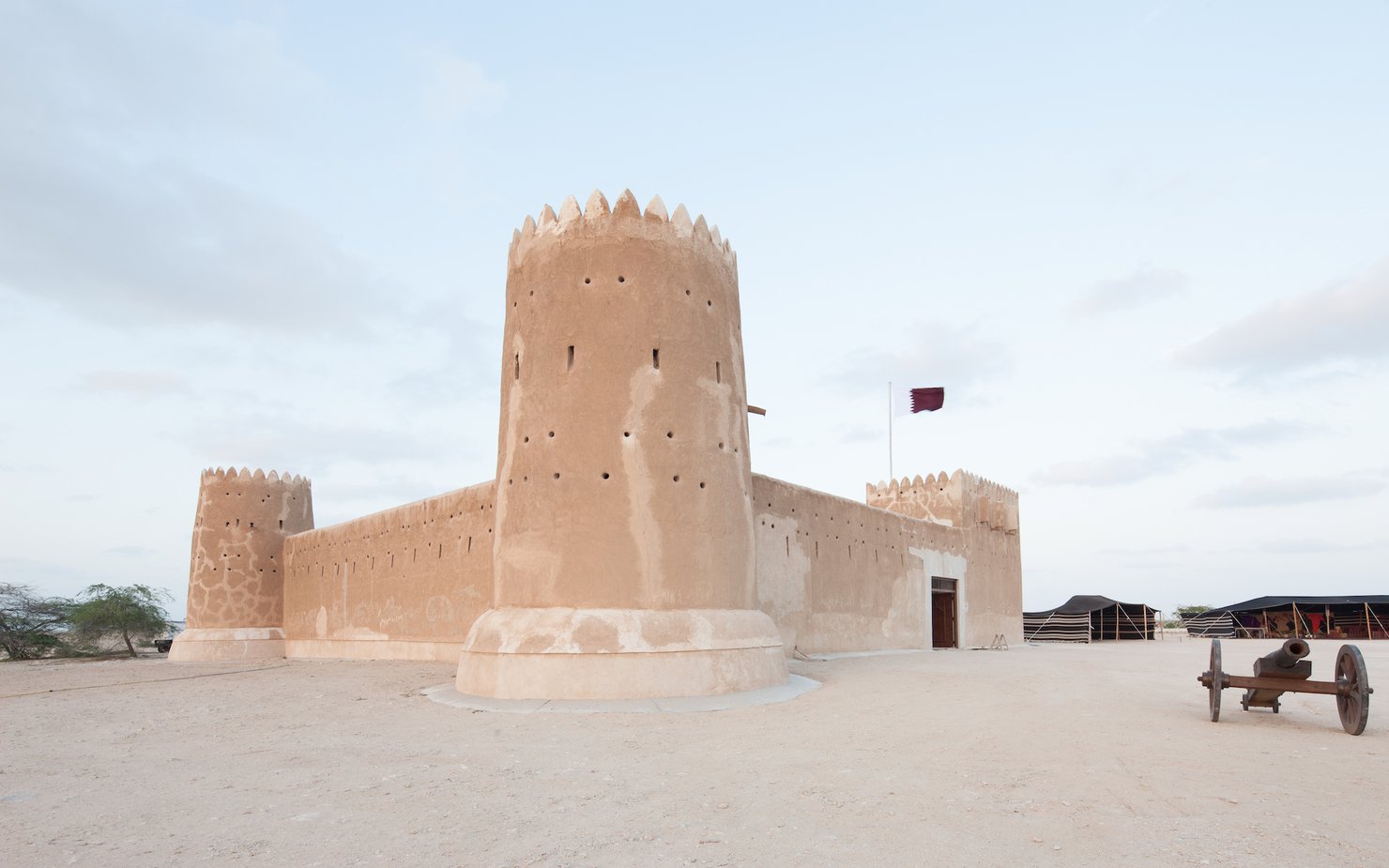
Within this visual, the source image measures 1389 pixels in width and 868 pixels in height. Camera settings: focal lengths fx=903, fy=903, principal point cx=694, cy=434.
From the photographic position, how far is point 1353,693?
731cm

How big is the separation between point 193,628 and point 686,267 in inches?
709

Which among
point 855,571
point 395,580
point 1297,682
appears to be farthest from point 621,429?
point 395,580

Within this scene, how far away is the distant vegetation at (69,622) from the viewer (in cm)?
2638

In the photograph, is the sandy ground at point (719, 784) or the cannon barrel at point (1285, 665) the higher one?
the cannon barrel at point (1285, 665)

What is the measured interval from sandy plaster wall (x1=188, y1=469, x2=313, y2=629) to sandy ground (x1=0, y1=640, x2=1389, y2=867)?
13689 millimetres

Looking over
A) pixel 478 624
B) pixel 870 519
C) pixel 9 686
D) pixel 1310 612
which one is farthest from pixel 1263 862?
pixel 1310 612

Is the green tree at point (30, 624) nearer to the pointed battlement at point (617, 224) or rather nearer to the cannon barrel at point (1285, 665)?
the pointed battlement at point (617, 224)

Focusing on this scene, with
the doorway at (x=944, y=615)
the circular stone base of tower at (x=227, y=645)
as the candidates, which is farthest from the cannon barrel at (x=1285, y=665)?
the circular stone base of tower at (x=227, y=645)

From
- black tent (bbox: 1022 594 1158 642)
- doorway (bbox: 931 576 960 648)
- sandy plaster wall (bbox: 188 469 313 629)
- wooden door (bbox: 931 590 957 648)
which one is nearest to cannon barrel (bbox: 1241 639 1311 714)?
doorway (bbox: 931 576 960 648)

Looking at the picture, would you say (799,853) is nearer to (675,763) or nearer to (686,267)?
(675,763)

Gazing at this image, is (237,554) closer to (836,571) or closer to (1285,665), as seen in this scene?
(836,571)

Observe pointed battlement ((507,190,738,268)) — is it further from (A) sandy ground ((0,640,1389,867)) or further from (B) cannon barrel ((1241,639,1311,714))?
(B) cannon barrel ((1241,639,1311,714))

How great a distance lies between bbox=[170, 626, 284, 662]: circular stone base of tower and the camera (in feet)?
73.3

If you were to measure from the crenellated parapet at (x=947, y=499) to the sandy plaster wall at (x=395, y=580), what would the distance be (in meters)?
12.3
